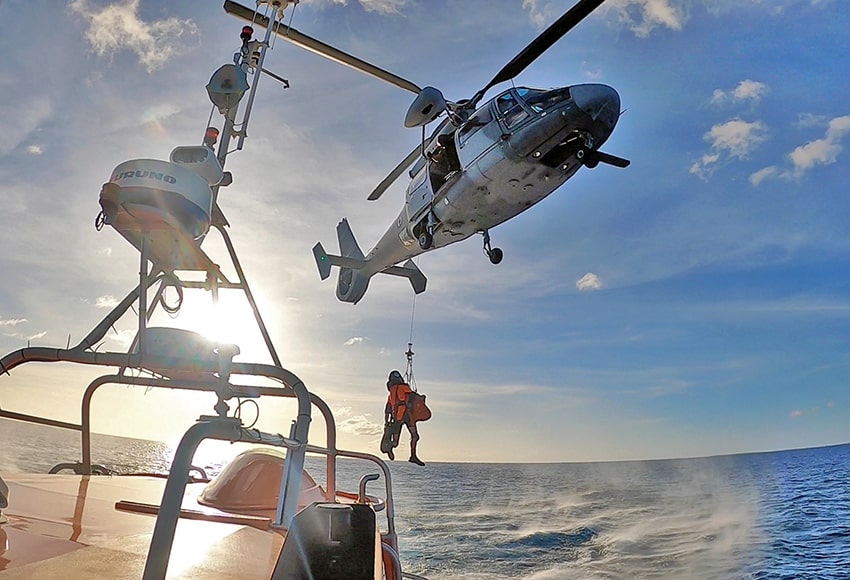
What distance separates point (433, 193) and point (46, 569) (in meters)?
9.64

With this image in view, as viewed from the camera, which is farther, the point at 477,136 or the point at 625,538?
the point at 625,538

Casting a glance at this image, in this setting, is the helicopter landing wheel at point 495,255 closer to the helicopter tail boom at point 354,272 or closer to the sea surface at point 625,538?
the helicopter tail boom at point 354,272

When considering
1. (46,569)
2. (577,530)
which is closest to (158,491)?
(46,569)

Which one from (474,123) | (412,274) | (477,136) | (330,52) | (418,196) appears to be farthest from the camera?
(412,274)

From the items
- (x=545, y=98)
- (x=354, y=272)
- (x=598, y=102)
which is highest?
(x=545, y=98)

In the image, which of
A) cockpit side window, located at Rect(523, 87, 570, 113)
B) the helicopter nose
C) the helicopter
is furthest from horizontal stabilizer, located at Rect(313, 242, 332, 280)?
the helicopter nose

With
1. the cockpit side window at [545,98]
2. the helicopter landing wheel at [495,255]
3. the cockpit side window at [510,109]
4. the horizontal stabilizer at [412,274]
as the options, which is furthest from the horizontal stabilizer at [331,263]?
the cockpit side window at [545,98]

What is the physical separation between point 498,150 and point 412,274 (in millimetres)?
6502

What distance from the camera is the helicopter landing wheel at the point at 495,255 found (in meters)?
10.6

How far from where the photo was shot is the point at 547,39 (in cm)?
770

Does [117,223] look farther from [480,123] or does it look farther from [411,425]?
[480,123]

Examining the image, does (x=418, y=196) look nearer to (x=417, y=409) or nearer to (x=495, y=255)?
(x=495, y=255)

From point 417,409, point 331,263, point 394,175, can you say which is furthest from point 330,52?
point 417,409

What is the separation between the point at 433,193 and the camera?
36.3 feet
